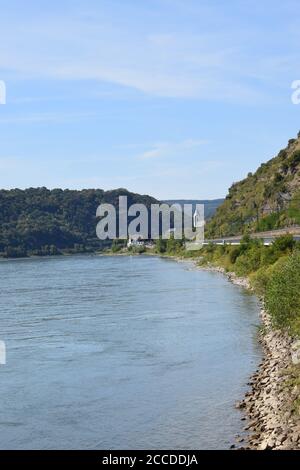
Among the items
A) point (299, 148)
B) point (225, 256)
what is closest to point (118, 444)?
point (225, 256)

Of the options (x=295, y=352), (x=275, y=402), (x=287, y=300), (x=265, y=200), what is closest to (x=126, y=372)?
(x=295, y=352)

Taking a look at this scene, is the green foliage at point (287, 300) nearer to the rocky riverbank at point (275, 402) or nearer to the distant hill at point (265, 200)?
the rocky riverbank at point (275, 402)

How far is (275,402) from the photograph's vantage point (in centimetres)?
2042

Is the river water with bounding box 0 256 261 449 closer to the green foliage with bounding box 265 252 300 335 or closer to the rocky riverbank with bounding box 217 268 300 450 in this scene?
the rocky riverbank with bounding box 217 268 300 450

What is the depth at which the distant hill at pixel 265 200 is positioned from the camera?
10856cm

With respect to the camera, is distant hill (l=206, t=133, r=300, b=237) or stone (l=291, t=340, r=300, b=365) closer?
stone (l=291, t=340, r=300, b=365)

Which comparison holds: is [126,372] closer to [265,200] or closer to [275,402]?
[275,402]

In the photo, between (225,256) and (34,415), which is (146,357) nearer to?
(34,415)

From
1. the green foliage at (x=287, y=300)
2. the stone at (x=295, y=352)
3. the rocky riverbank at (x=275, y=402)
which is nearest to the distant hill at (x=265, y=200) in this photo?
the green foliage at (x=287, y=300)

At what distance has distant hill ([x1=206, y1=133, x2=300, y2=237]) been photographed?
108562 mm

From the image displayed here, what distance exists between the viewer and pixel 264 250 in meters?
61.0

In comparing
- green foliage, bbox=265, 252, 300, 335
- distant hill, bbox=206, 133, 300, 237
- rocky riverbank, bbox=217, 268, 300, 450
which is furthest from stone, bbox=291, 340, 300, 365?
distant hill, bbox=206, 133, 300, 237

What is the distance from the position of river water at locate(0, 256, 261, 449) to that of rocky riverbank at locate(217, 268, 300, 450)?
488 millimetres

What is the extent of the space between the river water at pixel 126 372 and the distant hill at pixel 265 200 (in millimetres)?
53274
